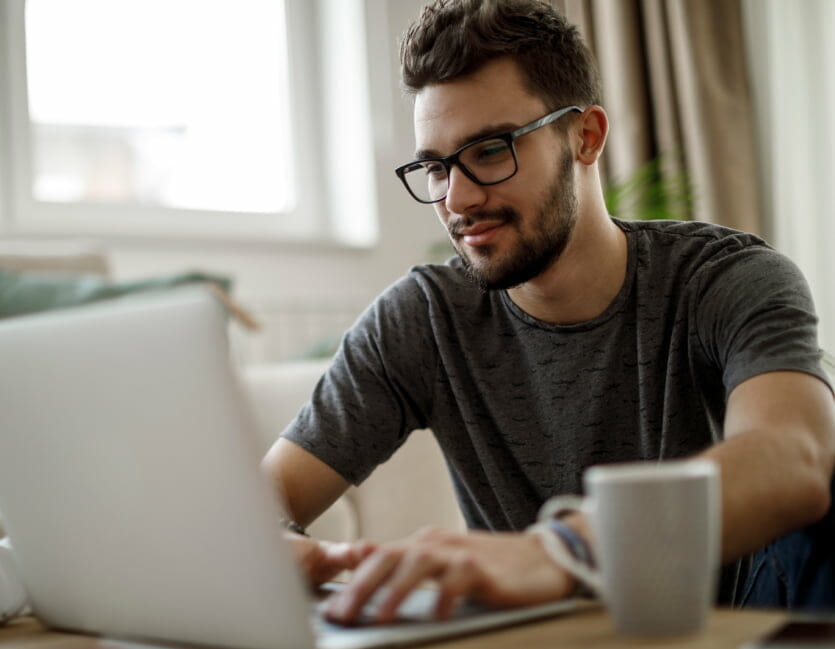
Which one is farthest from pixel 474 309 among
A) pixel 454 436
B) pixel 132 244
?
pixel 132 244

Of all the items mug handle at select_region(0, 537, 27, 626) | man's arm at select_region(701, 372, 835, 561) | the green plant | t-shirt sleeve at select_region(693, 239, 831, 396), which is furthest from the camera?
the green plant

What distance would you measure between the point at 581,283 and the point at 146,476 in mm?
802

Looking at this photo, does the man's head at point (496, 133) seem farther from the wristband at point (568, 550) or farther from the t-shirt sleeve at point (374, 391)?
the wristband at point (568, 550)

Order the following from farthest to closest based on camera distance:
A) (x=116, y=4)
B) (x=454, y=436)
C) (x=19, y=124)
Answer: (x=116, y=4)
(x=19, y=124)
(x=454, y=436)

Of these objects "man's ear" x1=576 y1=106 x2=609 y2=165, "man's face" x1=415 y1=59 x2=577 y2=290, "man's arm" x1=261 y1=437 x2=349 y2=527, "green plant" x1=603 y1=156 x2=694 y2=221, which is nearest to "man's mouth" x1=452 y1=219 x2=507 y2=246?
"man's face" x1=415 y1=59 x2=577 y2=290

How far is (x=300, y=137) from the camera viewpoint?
145 inches

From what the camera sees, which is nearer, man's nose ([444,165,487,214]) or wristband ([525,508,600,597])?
wristband ([525,508,600,597])

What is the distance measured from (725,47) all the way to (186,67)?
1699 millimetres

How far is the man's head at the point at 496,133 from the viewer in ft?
4.46

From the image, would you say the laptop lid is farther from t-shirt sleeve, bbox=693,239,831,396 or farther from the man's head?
the man's head

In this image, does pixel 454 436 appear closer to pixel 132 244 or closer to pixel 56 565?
pixel 56 565

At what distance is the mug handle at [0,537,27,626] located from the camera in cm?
90

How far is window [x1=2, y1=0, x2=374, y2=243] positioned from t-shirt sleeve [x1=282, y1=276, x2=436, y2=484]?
192cm

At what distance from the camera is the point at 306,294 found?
3377mm
